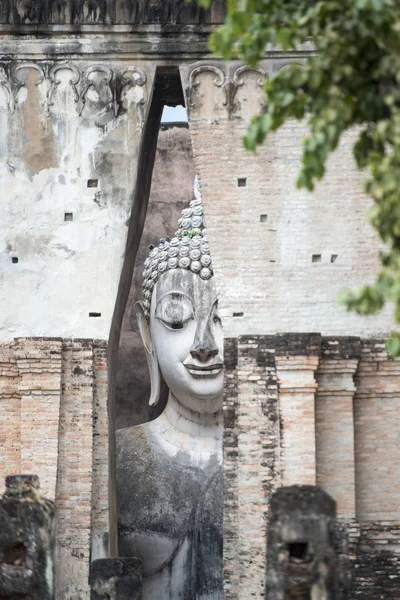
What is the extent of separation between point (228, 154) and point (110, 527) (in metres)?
3.77

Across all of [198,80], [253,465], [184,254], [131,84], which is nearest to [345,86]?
[253,465]

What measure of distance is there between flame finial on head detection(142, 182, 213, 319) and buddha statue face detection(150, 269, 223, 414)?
0.29 ft

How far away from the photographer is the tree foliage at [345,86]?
11.9m

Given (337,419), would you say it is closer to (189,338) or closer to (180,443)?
(189,338)

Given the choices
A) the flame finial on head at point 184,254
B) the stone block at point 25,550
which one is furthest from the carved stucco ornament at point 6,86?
the stone block at point 25,550

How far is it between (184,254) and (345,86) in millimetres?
8696

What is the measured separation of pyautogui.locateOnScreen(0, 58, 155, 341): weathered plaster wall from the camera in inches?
739

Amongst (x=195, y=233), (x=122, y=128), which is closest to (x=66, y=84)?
(x=122, y=128)

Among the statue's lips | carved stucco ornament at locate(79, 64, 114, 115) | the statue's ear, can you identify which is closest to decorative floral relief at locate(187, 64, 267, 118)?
carved stucco ornament at locate(79, 64, 114, 115)

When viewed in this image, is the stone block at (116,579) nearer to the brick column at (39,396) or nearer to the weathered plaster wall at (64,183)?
the brick column at (39,396)

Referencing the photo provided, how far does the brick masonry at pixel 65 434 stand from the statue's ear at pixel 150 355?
8.01 feet

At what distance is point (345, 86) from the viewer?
12180 millimetres

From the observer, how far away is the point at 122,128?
1898cm

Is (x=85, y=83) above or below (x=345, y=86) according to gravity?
above
